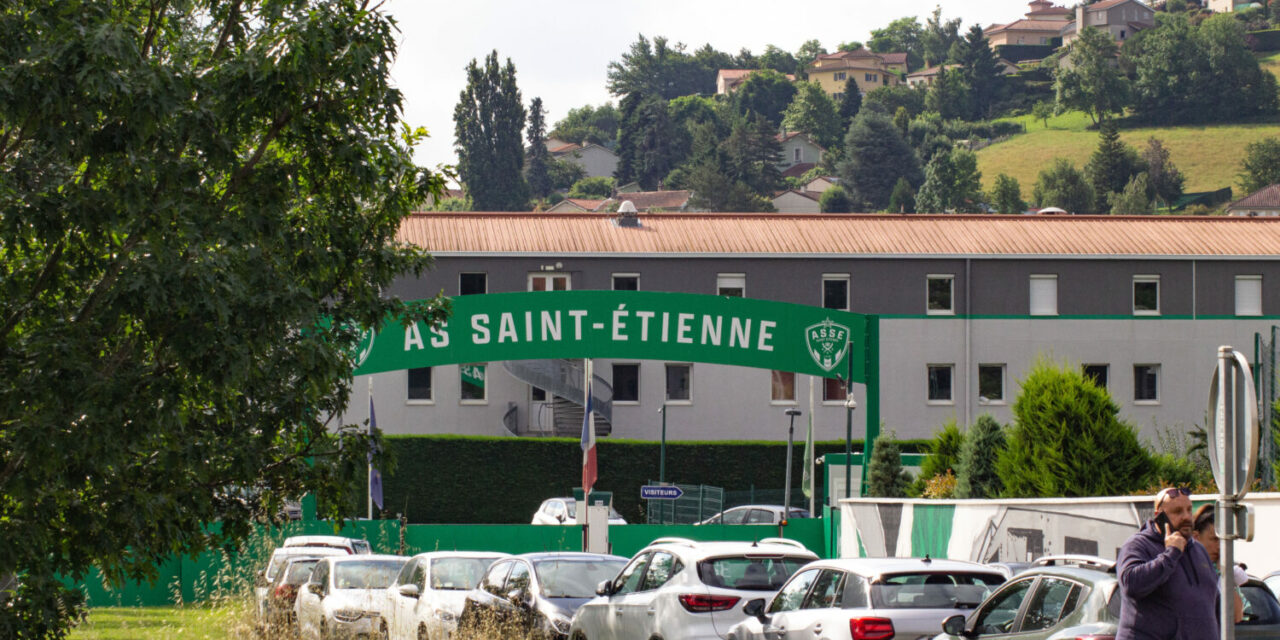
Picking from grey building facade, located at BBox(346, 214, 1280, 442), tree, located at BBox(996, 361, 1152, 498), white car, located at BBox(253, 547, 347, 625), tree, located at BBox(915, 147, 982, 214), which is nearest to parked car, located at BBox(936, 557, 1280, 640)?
white car, located at BBox(253, 547, 347, 625)

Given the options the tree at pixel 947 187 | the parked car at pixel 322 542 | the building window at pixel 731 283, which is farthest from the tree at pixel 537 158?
the parked car at pixel 322 542

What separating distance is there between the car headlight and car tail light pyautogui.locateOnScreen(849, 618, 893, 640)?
792 centimetres

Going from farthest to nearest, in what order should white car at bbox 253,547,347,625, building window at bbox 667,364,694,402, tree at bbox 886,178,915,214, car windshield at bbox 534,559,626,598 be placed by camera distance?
tree at bbox 886,178,915,214 → building window at bbox 667,364,694,402 → white car at bbox 253,547,347,625 → car windshield at bbox 534,559,626,598

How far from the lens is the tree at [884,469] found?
2920 centimetres

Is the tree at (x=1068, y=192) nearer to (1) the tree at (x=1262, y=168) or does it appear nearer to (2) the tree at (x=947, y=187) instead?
(2) the tree at (x=947, y=187)

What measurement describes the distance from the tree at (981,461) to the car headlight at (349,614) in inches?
457

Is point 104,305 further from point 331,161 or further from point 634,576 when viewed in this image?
point 634,576

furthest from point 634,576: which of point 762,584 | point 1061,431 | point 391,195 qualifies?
point 1061,431

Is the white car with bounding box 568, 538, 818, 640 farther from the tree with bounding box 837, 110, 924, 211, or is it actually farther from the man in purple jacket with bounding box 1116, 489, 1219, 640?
the tree with bounding box 837, 110, 924, 211

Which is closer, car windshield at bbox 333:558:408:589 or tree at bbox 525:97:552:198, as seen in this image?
car windshield at bbox 333:558:408:589

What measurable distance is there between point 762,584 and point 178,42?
22.7 feet

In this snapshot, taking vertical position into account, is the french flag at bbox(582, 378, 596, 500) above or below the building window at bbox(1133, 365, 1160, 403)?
below

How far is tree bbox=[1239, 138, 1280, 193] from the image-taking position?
14412 cm

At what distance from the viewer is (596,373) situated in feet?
174
